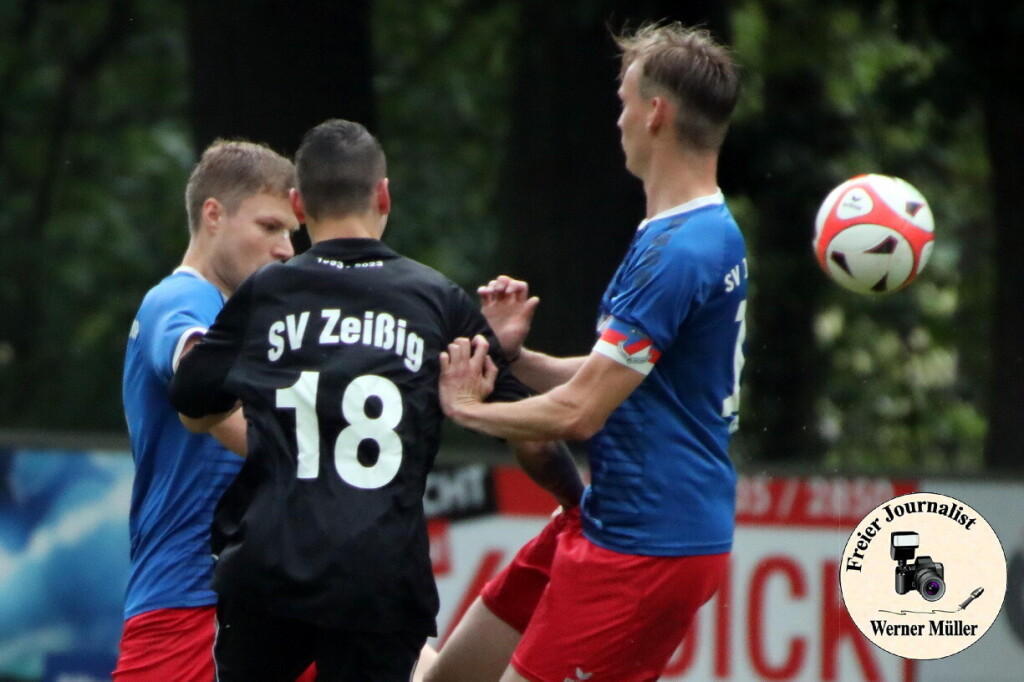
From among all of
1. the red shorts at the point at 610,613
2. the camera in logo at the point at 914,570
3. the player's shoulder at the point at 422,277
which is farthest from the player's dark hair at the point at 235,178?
the camera in logo at the point at 914,570

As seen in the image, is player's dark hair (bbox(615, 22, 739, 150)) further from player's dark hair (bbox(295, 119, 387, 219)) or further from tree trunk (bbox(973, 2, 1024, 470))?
tree trunk (bbox(973, 2, 1024, 470))

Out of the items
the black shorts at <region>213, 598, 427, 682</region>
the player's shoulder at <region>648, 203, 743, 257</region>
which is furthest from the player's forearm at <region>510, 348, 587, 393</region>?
the black shorts at <region>213, 598, 427, 682</region>

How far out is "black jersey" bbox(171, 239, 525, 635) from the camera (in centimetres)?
336

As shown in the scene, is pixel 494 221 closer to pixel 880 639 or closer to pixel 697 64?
pixel 880 639

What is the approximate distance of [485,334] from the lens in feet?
12.0

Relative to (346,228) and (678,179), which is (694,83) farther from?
(346,228)

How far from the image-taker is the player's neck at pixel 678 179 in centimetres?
386

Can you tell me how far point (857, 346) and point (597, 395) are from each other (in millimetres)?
9084

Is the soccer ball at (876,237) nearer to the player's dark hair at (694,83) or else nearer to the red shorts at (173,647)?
the player's dark hair at (694,83)

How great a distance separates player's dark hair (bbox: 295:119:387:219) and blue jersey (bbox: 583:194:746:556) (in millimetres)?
694

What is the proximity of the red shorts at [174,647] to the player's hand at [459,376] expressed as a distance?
3.17 feet

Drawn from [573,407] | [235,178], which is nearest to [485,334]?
[573,407]

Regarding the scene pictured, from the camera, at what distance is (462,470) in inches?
282

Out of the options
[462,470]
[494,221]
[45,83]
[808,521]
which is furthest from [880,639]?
[45,83]
